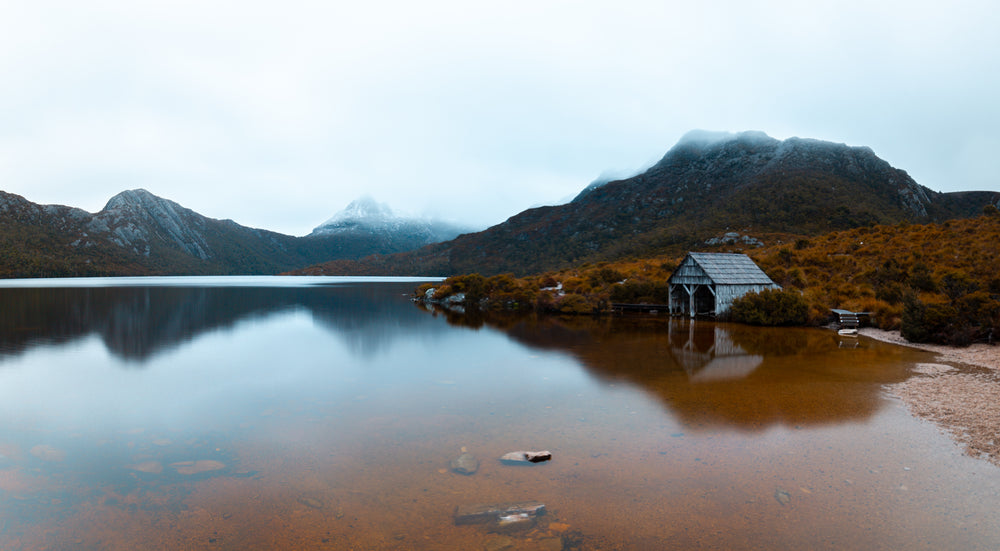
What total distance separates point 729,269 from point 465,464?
82.1 ft

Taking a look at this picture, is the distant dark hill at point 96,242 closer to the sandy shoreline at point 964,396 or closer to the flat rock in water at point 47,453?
the flat rock in water at point 47,453

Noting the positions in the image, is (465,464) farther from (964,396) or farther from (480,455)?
(964,396)

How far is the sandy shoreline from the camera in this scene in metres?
7.86

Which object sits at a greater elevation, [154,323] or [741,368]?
[154,323]

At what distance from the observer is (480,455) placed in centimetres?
757

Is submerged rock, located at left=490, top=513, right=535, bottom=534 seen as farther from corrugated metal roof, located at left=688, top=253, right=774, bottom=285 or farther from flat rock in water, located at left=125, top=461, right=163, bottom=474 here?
corrugated metal roof, located at left=688, top=253, right=774, bottom=285

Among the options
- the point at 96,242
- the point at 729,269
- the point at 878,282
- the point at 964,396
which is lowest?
the point at 964,396

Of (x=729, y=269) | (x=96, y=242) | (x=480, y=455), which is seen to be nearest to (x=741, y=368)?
(x=480, y=455)

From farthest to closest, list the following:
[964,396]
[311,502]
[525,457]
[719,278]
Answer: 1. [719,278]
2. [964,396]
3. [525,457]
4. [311,502]

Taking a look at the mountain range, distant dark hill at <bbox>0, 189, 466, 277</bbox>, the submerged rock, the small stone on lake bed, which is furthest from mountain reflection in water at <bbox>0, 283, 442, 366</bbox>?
distant dark hill at <bbox>0, 189, 466, 277</bbox>

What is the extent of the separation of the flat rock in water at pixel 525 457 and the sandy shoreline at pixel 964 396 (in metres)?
6.48

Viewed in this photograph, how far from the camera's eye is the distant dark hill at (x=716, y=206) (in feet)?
231

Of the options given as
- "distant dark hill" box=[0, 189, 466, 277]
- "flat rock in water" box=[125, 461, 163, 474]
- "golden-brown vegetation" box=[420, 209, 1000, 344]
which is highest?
"distant dark hill" box=[0, 189, 466, 277]

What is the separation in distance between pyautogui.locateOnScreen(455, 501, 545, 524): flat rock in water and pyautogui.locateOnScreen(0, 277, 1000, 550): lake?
4 centimetres
